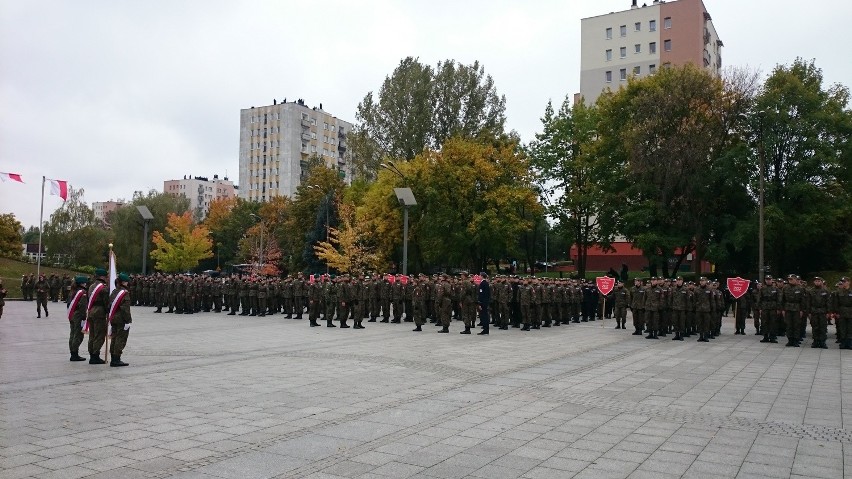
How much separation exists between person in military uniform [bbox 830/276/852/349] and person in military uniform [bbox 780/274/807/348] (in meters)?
0.72

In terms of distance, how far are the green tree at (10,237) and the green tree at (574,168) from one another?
52389 millimetres

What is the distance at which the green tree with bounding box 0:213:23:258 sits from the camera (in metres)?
66.1

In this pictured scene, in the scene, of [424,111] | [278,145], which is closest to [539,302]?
[424,111]

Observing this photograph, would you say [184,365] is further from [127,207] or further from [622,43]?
[622,43]

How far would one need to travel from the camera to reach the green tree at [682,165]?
37.9 metres

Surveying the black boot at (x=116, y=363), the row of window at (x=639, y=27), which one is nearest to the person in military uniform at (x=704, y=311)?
the black boot at (x=116, y=363)

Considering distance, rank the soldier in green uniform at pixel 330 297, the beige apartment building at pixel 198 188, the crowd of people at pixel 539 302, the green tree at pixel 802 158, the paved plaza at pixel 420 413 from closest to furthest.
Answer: the paved plaza at pixel 420 413 < the crowd of people at pixel 539 302 < the soldier in green uniform at pixel 330 297 < the green tree at pixel 802 158 < the beige apartment building at pixel 198 188

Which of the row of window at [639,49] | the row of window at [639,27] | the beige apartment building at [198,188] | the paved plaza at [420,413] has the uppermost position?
the row of window at [639,27]

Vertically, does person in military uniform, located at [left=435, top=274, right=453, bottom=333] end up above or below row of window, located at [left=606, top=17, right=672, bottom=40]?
below

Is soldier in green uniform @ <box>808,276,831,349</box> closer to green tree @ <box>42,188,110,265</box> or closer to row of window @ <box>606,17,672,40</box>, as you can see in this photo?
row of window @ <box>606,17,672,40</box>

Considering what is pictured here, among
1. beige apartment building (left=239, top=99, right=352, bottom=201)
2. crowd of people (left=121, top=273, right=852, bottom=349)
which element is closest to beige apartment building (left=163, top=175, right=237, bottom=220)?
beige apartment building (left=239, top=99, right=352, bottom=201)

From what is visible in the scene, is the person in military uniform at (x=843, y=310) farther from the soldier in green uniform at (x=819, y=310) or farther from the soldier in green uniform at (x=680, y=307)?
the soldier in green uniform at (x=680, y=307)

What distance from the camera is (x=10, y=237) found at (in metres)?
68.2

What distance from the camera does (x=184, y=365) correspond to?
12945 mm
